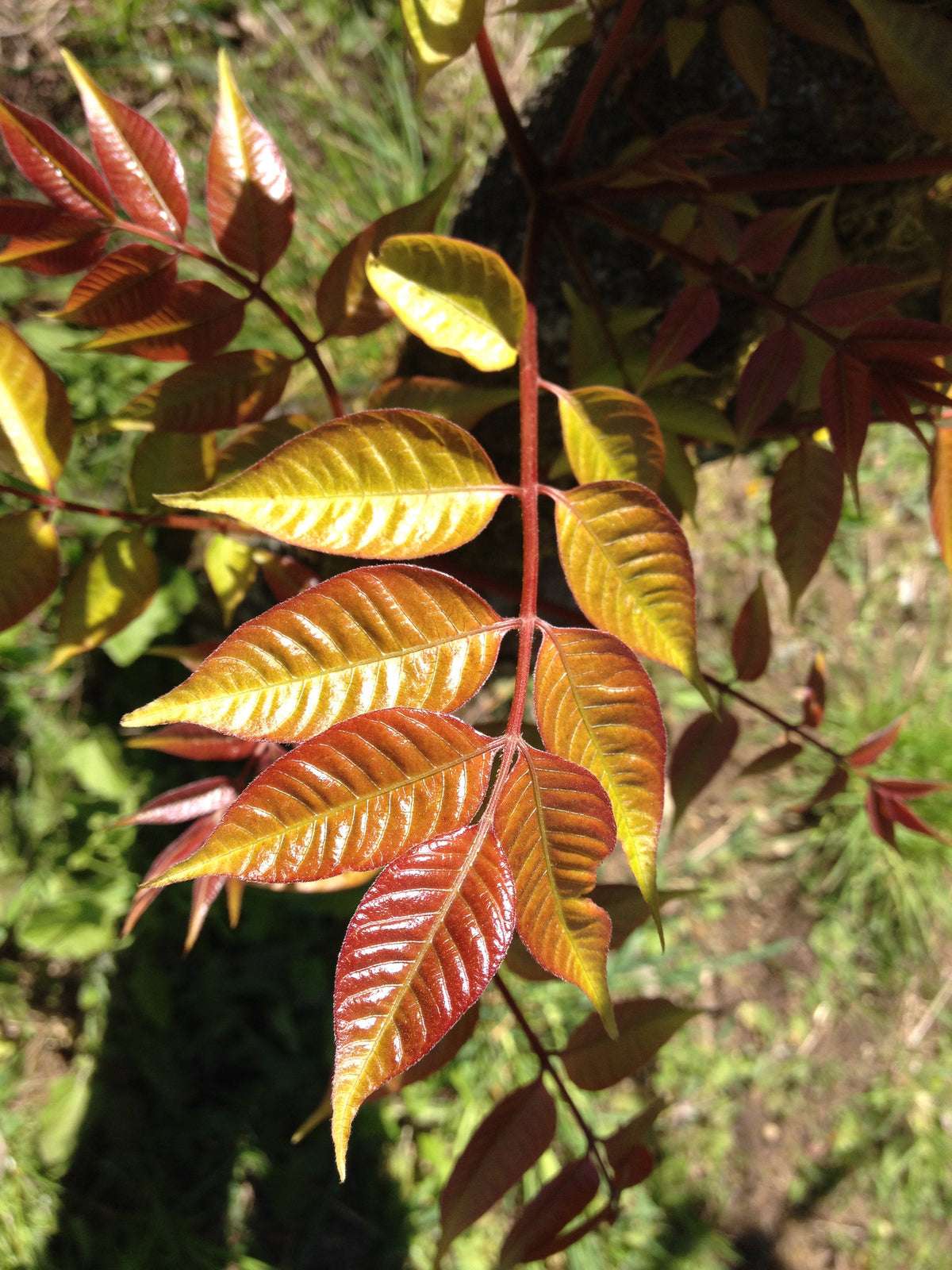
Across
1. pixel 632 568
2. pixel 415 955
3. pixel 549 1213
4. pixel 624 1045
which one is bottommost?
pixel 549 1213

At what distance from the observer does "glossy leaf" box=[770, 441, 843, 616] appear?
895 mm

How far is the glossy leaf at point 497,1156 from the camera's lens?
2.49 ft

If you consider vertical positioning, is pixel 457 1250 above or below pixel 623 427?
below

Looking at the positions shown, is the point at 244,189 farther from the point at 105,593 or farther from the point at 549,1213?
the point at 549,1213

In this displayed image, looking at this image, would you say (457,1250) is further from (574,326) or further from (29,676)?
(574,326)

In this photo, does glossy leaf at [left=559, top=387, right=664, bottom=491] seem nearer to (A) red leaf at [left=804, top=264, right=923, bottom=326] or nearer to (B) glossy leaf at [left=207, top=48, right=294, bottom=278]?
(A) red leaf at [left=804, top=264, right=923, bottom=326]

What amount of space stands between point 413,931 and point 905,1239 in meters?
2.89

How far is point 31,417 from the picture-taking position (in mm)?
860

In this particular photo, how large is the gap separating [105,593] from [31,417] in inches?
8.1

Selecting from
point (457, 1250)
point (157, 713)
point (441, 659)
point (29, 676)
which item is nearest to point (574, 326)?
point (441, 659)

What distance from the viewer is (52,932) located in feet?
6.13

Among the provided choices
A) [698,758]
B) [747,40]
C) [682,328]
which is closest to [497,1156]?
[698,758]

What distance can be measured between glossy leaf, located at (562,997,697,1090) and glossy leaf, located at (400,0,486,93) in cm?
96

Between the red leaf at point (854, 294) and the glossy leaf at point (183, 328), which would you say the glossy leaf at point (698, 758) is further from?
the glossy leaf at point (183, 328)
